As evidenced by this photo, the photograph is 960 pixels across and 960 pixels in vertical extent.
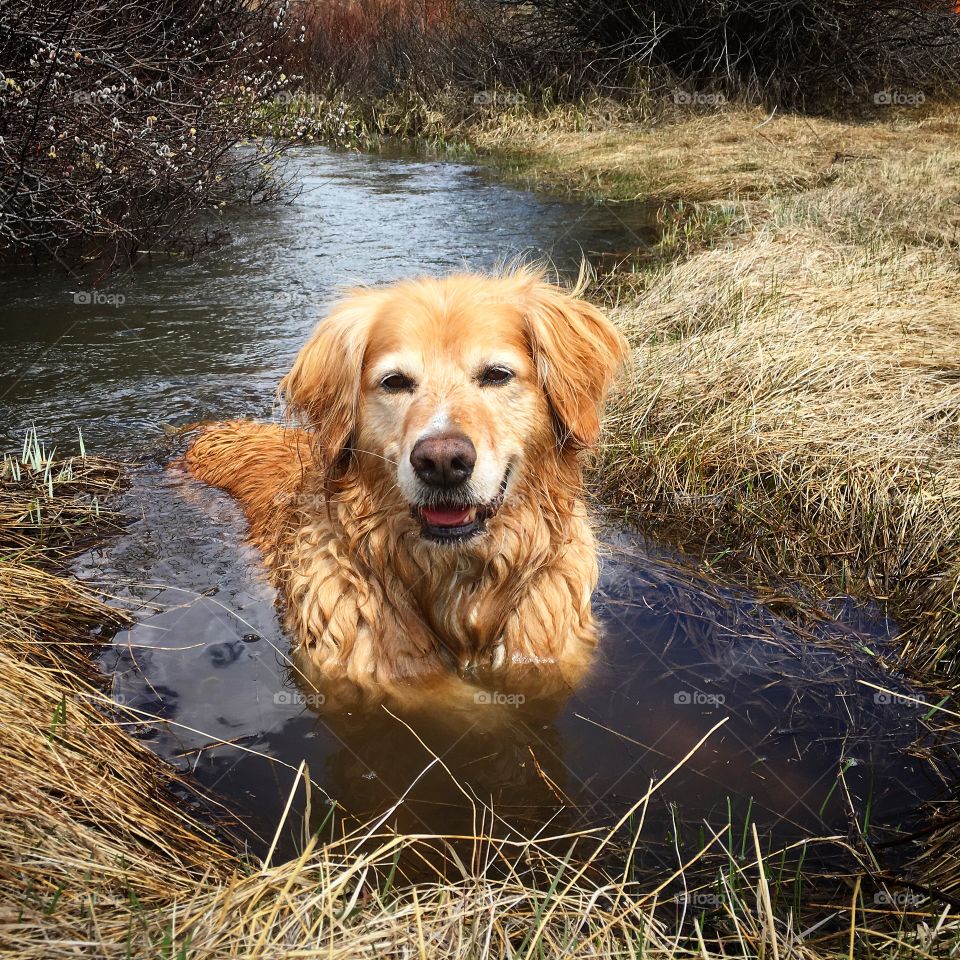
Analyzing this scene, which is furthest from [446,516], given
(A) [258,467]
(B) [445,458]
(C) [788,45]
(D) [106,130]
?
(C) [788,45]

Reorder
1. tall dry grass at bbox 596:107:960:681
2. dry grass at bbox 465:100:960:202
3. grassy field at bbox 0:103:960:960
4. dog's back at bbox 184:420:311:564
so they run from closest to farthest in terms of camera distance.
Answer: grassy field at bbox 0:103:960:960 → tall dry grass at bbox 596:107:960:681 → dog's back at bbox 184:420:311:564 → dry grass at bbox 465:100:960:202

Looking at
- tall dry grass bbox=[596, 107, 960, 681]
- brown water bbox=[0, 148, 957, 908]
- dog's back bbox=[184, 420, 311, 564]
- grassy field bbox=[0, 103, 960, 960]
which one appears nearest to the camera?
grassy field bbox=[0, 103, 960, 960]

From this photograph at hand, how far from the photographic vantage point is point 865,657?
3.44 meters

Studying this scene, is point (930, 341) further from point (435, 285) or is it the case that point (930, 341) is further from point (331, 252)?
point (331, 252)

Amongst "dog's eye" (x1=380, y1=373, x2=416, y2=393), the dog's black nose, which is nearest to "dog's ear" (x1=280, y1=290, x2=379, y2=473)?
"dog's eye" (x1=380, y1=373, x2=416, y2=393)

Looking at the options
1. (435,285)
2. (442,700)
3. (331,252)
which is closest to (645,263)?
(331,252)

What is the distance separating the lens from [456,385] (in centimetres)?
320

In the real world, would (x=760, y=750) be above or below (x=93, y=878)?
below

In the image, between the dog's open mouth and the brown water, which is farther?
the dog's open mouth

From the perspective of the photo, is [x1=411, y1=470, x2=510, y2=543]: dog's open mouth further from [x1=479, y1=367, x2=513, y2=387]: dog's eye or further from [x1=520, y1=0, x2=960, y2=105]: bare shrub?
[x1=520, y1=0, x2=960, y2=105]: bare shrub

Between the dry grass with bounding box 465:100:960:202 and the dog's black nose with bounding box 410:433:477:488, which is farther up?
the dry grass with bounding box 465:100:960:202

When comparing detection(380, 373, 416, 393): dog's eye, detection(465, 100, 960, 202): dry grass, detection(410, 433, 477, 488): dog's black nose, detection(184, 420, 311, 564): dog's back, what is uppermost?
detection(465, 100, 960, 202): dry grass

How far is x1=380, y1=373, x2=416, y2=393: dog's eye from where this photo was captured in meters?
3.29

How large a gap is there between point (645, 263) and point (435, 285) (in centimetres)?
543
